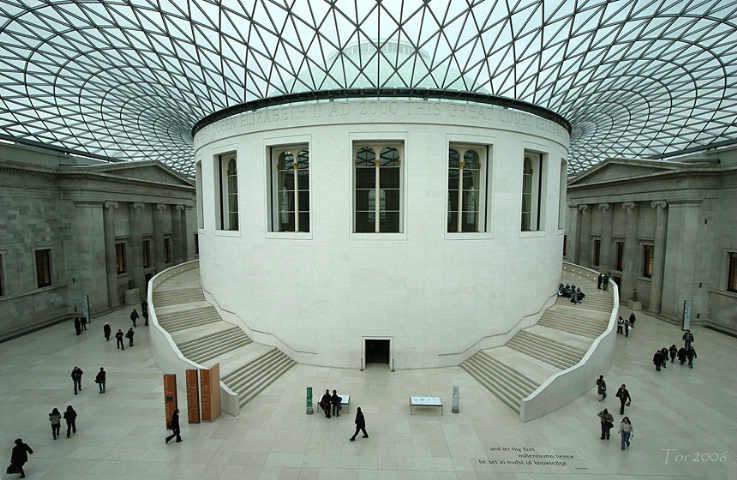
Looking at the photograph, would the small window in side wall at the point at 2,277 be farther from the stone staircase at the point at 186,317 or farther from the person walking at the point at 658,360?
the person walking at the point at 658,360

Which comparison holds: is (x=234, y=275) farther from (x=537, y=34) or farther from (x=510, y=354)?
(x=537, y=34)

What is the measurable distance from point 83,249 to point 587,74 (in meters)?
41.5

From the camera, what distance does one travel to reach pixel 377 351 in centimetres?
1964

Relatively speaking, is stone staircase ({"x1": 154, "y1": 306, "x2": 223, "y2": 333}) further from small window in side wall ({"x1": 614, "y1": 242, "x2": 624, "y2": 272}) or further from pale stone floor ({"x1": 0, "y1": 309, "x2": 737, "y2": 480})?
small window in side wall ({"x1": 614, "y1": 242, "x2": 624, "y2": 272})

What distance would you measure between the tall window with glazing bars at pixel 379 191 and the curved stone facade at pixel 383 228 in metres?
0.06

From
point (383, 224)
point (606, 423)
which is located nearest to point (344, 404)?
point (383, 224)

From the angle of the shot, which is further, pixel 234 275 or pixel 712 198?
pixel 712 198

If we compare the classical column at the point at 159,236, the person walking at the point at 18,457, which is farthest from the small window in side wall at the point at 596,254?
the classical column at the point at 159,236

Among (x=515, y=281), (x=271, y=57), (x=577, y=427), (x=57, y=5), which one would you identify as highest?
(x=57, y=5)

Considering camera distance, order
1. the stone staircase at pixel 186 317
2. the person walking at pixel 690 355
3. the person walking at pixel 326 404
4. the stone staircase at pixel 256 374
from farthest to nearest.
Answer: the stone staircase at pixel 186 317 → the person walking at pixel 690 355 → the stone staircase at pixel 256 374 → the person walking at pixel 326 404

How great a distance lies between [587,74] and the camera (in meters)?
23.3

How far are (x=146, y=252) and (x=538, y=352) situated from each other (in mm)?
38895

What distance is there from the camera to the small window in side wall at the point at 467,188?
19234 millimetres

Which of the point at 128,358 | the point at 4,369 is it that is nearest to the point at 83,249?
the point at 4,369
